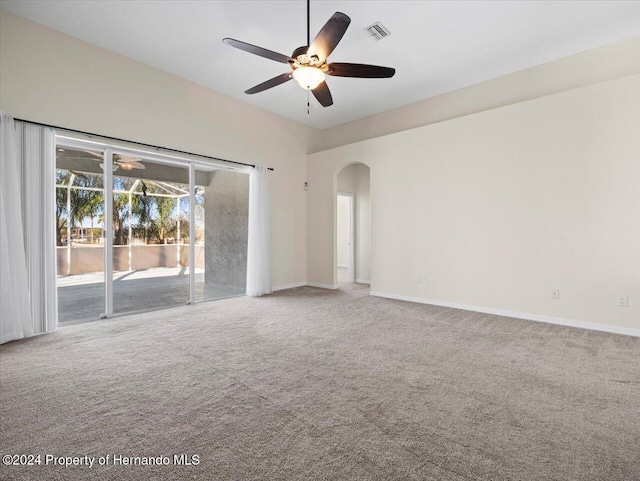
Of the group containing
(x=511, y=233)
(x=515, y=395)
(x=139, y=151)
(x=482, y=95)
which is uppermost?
(x=482, y=95)

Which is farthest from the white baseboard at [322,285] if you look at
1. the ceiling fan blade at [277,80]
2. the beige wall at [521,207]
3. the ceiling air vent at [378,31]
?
the ceiling air vent at [378,31]

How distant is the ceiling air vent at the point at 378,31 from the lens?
3.59m

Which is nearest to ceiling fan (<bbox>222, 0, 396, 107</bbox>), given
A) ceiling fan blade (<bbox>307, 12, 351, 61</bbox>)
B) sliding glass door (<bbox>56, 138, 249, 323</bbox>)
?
ceiling fan blade (<bbox>307, 12, 351, 61</bbox>)

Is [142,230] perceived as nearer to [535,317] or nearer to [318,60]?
[318,60]

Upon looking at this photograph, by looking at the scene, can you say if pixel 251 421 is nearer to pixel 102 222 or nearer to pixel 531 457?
pixel 531 457

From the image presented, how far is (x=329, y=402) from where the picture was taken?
214cm

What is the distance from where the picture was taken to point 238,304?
16.9 feet

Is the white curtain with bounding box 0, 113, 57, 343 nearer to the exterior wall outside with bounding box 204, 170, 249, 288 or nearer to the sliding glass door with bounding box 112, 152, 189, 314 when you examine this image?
the sliding glass door with bounding box 112, 152, 189, 314

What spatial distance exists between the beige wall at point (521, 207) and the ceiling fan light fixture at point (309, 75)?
289 cm

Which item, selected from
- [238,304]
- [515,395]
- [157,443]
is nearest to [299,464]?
[157,443]

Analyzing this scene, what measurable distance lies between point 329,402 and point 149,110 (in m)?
4.57

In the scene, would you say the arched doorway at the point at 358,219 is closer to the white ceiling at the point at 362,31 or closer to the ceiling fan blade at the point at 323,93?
the white ceiling at the point at 362,31

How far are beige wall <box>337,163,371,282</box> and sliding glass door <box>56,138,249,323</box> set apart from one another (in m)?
2.58

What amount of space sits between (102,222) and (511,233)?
5589 mm
